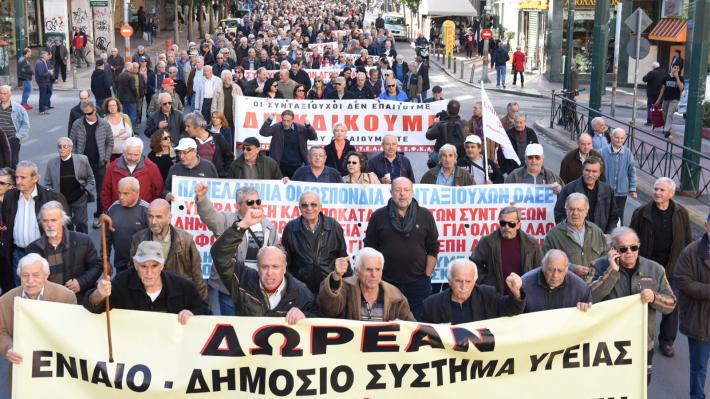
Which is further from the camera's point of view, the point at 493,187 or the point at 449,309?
the point at 493,187

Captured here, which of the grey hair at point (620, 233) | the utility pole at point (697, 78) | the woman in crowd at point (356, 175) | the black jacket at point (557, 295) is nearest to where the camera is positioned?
the black jacket at point (557, 295)

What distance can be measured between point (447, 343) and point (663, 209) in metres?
3.72


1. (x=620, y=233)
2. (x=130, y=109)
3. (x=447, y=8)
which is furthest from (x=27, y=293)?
(x=447, y=8)

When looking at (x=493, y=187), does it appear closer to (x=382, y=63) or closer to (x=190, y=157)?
(x=190, y=157)

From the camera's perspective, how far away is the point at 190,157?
32.4 feet

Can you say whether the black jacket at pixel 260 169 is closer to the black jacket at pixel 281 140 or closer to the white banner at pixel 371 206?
the white banner at pixel 371 206

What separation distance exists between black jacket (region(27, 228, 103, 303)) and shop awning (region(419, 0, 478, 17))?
46.1 meters

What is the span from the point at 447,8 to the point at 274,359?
4857 centimetres

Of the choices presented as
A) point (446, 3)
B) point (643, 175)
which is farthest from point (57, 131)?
point (446, 3)

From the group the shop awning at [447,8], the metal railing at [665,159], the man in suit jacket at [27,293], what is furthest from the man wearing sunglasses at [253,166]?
the shop awning at [447,8]

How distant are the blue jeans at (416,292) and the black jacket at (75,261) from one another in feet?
7.91

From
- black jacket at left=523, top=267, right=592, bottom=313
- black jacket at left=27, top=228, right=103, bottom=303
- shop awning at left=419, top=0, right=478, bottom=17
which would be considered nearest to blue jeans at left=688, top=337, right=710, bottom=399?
black jacket at left=523, top=267, right=592, bottom=313

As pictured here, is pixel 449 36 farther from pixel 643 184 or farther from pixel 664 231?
pixel 664 231

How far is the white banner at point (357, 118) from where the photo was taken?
14.7 m
